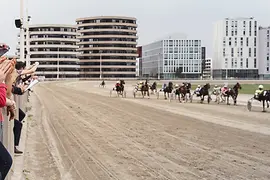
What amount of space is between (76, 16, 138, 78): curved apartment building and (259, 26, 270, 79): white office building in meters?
38.2

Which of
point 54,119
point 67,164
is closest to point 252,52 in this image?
point 54,119

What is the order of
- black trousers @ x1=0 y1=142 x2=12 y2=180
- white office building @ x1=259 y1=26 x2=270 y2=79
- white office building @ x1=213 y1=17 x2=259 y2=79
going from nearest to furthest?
1. black trousers @ x1=0 y1=142 x2=12 y2=180
2. white office building @ x1=259 y1=26 x2=270 y2=79
3. white office building @ x1=213 y1=17 x2=259 y2=79

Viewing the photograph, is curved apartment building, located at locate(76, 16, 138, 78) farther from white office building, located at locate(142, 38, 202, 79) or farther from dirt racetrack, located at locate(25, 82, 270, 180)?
dirt racetrack, located at locate(25, 82, 270, 180)

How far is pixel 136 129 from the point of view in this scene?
14.1m

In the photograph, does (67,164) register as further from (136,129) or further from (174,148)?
(136,129)

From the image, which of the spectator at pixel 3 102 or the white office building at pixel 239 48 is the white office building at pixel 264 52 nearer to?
the white office building at pixel 239 48

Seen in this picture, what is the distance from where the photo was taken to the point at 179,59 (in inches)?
5418

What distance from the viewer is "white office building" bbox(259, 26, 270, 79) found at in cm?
13150

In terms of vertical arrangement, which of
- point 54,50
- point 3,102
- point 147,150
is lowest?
point 147,150

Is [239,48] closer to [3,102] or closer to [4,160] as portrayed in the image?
[4,160]

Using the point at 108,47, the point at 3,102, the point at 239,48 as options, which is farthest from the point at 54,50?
the point at 3,102

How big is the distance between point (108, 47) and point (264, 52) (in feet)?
154

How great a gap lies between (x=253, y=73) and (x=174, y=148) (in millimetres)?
126710

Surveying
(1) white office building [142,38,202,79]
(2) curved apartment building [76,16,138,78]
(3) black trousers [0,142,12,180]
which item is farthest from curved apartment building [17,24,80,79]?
(3) black trousers [0,142,12,180]
